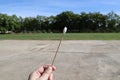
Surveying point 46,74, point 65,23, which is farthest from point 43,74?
point 65,23

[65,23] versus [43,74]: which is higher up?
[43,74]

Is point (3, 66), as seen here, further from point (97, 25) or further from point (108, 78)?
point (97, 25)

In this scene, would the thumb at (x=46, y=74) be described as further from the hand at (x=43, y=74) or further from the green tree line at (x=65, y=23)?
the green tree line at (x=65, y=23)

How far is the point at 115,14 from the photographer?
427 feet

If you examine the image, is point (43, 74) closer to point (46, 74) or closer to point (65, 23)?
point (46, 74)

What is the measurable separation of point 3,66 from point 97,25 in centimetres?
11321

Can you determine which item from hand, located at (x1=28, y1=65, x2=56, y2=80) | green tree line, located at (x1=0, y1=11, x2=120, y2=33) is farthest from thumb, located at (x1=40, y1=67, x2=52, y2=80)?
green tree line, located at (x1=0, y1=11, x2=120, y2=33)

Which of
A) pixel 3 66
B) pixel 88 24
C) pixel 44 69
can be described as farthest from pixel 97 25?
pixel 44 69

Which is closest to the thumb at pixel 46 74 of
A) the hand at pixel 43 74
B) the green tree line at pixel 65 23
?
the hand at pixel 43 74

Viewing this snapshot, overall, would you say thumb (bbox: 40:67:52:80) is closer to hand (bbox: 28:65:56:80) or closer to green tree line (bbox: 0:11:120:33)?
Answer: hand (bbox: 28:65:56:80)

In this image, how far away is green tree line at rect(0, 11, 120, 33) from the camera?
11681 cm

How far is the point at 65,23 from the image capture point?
117 metres

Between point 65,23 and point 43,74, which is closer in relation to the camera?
point 43,74

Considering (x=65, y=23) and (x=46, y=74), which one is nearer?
(x=46, y=74)
